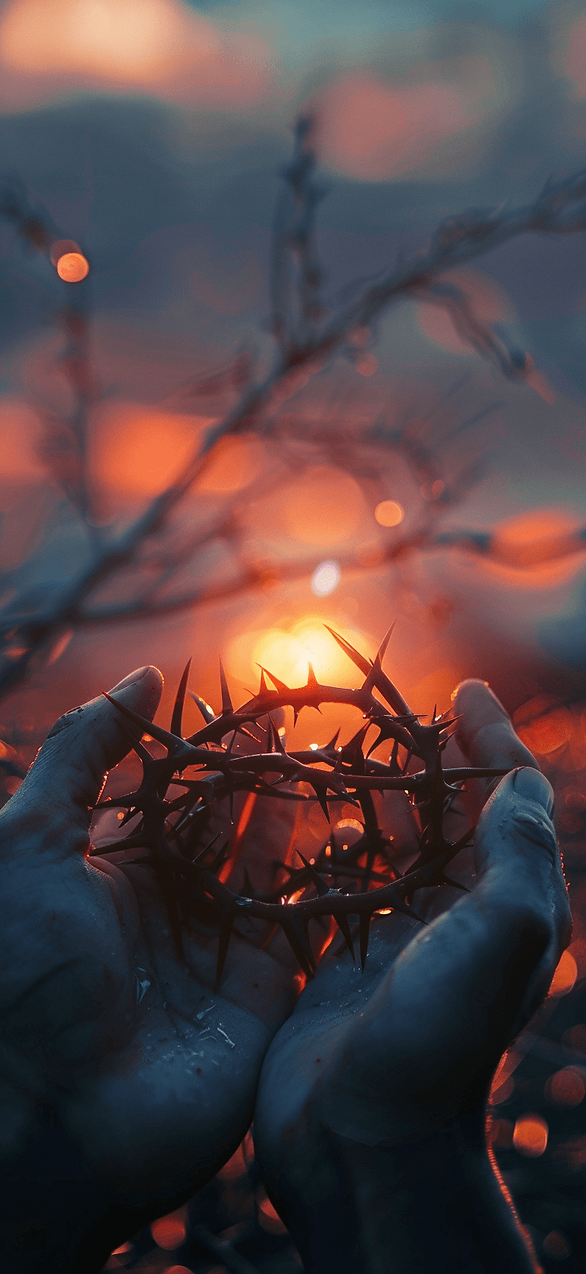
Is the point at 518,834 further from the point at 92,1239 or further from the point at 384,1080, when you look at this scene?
the point at 92,1239

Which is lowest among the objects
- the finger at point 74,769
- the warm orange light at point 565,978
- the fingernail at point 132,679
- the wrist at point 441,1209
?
the warm orange light at point 565,978

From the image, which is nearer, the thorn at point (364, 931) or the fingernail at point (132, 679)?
the thorn at point (364, 931)

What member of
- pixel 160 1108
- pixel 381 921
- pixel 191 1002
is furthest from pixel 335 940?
pixel 160 1108

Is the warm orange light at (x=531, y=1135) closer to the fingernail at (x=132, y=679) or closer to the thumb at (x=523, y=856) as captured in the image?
the thumb at (x=523, y=856)

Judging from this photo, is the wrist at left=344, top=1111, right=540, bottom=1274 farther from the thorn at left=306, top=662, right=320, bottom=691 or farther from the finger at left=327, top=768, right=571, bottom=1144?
the thorn at left=306, top=662, right=320, bottom=691

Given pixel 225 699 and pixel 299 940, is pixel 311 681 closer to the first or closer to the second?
pixel 225 699

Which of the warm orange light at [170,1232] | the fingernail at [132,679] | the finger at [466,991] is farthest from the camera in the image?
the warm orange light at [170,1232]

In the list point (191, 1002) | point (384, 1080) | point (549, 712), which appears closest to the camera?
point (384, 1080)

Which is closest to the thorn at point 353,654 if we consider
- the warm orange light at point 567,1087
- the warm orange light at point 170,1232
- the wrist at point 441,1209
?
the wrist at point 441,1209
